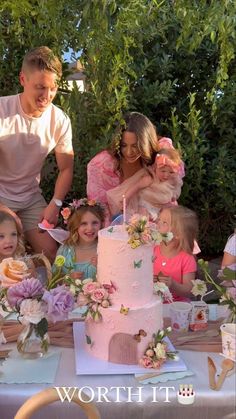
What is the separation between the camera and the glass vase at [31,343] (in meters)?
1.80

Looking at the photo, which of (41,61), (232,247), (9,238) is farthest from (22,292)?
(41,61)

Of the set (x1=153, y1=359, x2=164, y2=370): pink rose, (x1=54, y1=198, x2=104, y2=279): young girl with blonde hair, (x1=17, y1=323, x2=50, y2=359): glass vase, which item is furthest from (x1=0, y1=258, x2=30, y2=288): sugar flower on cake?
(x1=54, y1=198, x2=104, y2=279): young girl with blonde hair

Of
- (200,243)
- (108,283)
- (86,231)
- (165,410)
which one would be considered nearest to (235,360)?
(165,410)

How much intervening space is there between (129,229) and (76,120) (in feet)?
8.90

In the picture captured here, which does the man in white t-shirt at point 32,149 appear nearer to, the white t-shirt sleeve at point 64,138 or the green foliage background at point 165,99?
the white t-shirt sleeve at point 64,138

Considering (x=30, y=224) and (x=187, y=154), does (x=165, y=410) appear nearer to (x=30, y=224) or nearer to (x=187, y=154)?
(x=30, y=224)

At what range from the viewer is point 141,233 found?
1.76 meters

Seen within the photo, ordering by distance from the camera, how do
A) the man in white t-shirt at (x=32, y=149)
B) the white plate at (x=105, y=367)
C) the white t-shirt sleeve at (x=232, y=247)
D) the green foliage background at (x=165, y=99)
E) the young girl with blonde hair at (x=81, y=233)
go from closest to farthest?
1. the white plate at (x=105, y=367)
2. the white t-shirt sleeve at (x=232, y=247)
3. the young girl with blonde hair at (x=81, y=233)
4. the man in white t-shirt at (x=32, y=149)
5. the green foliage background at (x=165, y=99)

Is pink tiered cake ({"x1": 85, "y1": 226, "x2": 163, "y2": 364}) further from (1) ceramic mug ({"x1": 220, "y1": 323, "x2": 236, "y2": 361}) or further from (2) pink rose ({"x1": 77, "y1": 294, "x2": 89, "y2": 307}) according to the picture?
(1) ceramic mug ({"x1": 220, "y1": 323, "x2": 236, "y2": 361})

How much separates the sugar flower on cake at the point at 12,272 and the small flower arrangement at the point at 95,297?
11.6 inches

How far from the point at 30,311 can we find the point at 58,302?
0.31ft

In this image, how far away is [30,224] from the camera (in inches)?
144

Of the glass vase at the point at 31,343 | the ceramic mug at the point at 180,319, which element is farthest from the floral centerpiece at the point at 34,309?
the ceramic mug at the point at 180,319

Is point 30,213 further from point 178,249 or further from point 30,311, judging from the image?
point 30,311
